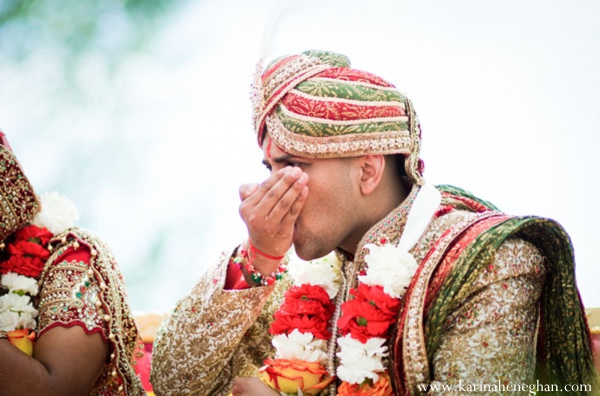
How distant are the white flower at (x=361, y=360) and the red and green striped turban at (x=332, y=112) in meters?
0.80

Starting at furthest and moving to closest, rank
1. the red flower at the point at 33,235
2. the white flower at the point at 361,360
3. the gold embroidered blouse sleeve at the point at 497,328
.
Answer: the red flower at the point at 33,235, the white flower at the point at 361,360, the gold embroidered blouse sleeve at the point at 497,328

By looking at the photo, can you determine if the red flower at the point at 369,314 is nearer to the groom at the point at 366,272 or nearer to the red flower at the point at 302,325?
the groom at the point at 366,272

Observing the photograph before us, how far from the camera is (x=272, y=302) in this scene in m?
3.54

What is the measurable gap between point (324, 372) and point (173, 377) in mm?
721

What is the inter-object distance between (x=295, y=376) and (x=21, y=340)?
1180mm

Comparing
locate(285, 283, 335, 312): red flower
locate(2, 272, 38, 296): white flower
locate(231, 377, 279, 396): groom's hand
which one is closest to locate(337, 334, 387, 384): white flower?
locate(231, 377, 279, 396): groom's hand

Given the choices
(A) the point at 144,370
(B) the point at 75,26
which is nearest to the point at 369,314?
(A) the point at 144,370

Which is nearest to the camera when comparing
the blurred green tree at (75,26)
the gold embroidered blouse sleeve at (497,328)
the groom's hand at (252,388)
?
the gold embroidered blouse sleeve at (497,328)

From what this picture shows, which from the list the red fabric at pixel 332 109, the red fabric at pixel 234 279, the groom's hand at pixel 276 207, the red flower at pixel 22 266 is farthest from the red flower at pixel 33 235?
the red fabric at pixel 332 109

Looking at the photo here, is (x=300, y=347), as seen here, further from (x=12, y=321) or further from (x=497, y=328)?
(x=12, y=321)

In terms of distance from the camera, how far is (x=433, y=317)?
2.58 m

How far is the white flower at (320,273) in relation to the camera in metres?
3.27

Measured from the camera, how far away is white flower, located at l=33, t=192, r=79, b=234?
3443mm

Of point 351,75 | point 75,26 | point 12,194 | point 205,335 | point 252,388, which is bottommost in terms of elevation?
point 252,388
